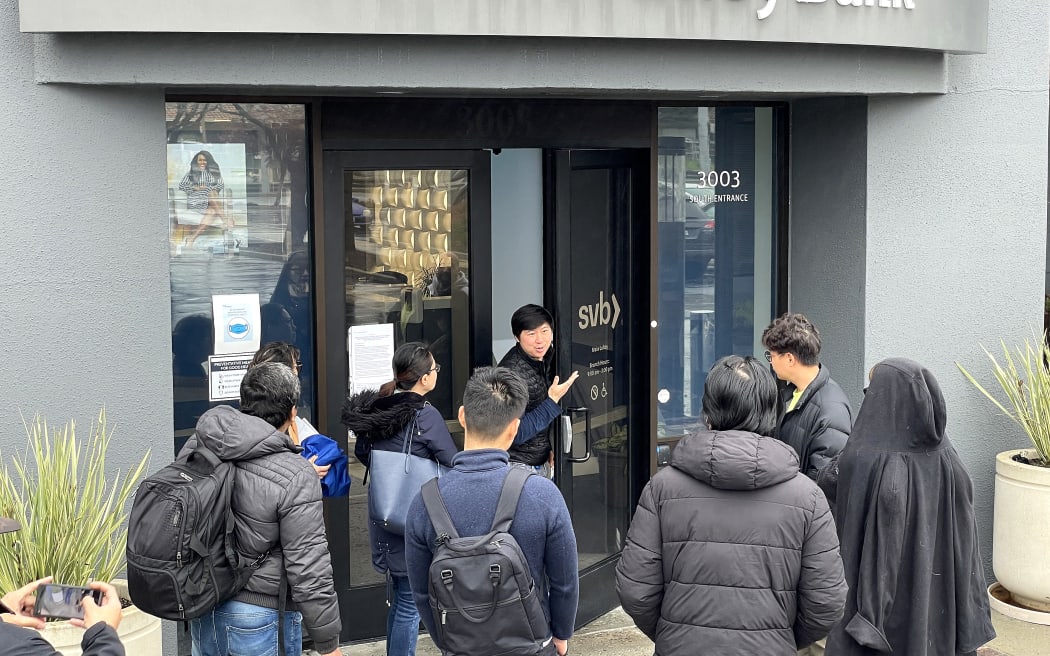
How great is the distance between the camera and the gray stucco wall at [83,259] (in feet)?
16.3

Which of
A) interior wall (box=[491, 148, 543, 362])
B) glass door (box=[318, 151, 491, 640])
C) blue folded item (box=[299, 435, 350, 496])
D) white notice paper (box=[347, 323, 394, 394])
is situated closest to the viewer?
blue folded item (box=[299, 435, 350, 496])

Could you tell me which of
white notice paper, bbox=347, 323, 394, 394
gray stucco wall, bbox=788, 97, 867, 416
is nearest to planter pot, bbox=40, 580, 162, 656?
white notice paper, bbox=347, 323, 394, 394

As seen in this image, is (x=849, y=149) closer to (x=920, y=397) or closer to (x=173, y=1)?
(x=920, y=397)

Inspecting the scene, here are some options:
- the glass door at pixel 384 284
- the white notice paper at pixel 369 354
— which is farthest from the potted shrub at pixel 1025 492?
the white notice paper at pixel 369 354

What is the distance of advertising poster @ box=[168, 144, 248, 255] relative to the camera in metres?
5.82

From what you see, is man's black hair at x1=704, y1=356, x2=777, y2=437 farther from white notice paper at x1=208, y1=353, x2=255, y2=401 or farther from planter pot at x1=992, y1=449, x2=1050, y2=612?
planter pot at x1=992, y1=449, x2=1050, y2=612

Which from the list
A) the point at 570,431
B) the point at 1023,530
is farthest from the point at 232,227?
the point at 1023,530

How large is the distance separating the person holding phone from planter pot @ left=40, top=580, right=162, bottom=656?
3.47 feet

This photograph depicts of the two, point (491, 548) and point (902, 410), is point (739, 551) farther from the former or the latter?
point (902, 410)

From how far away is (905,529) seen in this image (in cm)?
462

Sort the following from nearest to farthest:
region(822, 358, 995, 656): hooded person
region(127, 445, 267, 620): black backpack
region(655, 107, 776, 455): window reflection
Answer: region(127, 445, 267, 620): black backpack, region(822, 358, 995, 656): hooded person, region(655, 107, 776, 455): window reflection

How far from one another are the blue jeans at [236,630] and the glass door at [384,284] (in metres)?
1.96

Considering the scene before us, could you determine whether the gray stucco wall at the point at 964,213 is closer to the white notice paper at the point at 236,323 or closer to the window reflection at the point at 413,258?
the window reflection at the point at 413,258

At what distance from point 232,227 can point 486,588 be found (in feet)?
9.82
